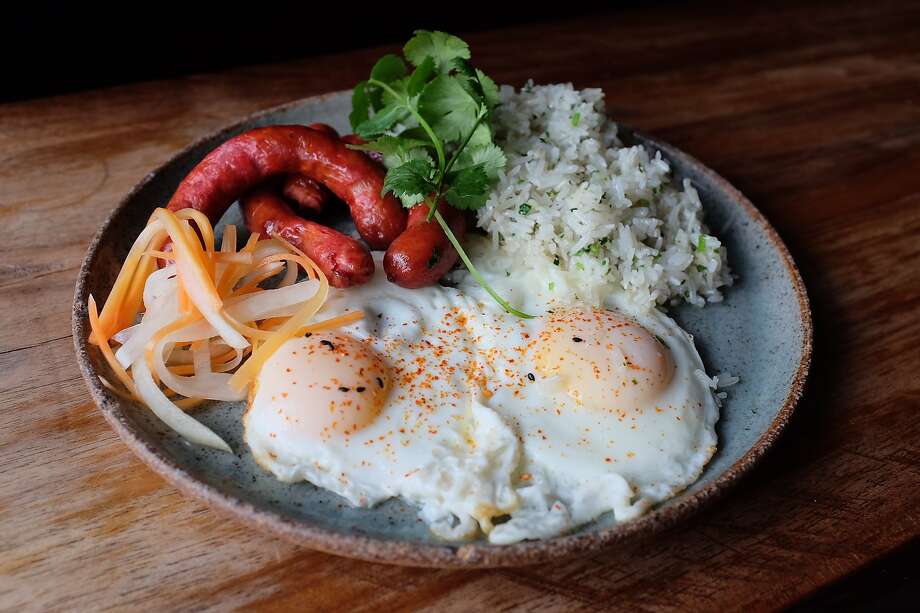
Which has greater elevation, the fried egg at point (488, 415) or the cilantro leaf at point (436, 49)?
the cilantro leaf at point (436, 49)

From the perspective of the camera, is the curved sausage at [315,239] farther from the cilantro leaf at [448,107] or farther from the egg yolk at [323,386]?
the cilantro leaf at [448,107]

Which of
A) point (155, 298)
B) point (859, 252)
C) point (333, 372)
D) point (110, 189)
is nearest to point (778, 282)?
point (859, 252)

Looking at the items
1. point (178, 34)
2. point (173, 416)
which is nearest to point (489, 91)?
point (173, 416)

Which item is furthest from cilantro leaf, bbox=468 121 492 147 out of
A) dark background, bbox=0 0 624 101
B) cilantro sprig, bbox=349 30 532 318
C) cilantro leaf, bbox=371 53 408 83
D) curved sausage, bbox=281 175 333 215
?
dark background, bbox=0 0 624 101

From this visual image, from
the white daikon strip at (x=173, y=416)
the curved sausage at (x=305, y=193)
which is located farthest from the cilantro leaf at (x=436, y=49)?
the white daikon strip at (x=173, y=416)

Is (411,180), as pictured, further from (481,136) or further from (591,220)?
(591,220)

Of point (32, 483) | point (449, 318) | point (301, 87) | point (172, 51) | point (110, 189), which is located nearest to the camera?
point (32, 483)

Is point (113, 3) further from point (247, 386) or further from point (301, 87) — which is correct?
point (247, 386)
